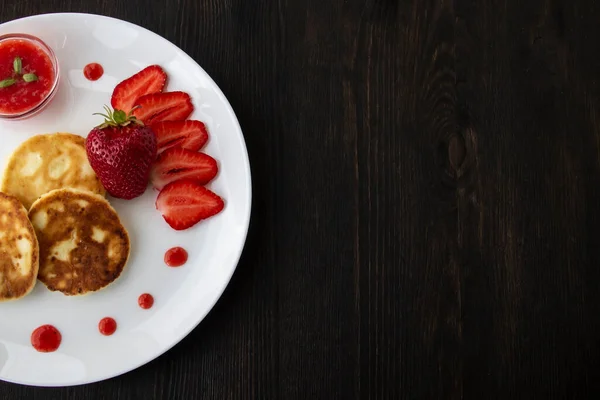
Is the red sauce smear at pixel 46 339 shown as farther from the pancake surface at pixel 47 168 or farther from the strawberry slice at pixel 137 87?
the strawberry slice at pixel 137 87

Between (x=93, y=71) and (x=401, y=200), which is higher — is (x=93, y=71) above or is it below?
above

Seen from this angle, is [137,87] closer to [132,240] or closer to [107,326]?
[132,240]

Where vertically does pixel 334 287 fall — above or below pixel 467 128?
below

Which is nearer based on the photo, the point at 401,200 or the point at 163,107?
the point at 163,107

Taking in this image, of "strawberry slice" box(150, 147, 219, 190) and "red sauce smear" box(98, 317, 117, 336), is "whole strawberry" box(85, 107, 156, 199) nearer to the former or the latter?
"strawberry slice" box(150, 147, 219, 190)

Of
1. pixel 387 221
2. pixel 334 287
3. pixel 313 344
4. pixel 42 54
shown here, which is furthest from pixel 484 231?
pixel 42 54

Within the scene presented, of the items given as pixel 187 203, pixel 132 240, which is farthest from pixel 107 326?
pixel 187 203

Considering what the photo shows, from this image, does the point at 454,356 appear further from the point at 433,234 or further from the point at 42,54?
the point at 42,54
